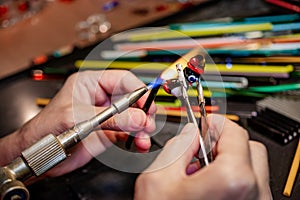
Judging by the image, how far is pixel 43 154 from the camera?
55cm

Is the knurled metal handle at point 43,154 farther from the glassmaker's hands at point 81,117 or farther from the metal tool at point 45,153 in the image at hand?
the glassmaker's hands at point 81,117

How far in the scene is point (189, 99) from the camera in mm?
616

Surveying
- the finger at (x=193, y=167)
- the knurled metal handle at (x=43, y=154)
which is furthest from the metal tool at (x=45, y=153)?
the finger at (x=193, y=167)

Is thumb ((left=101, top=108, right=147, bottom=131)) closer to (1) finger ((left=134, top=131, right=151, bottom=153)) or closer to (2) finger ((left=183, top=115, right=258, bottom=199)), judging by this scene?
(1) finger ((left=134, top=131, right=151, bottom=153))

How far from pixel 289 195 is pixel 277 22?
458mm

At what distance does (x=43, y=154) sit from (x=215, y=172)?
22 cm

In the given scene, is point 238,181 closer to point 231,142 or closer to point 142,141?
point 231,142

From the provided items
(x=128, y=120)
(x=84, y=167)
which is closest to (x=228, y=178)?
(x=128, y=120)

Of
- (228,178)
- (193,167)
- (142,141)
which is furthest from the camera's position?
(142,141)

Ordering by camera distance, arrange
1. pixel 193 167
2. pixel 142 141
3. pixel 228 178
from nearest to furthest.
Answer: pixel 228 178, pixel 193 167, pixel 142 141

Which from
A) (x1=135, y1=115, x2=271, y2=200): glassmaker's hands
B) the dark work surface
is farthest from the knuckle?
the dark work surface

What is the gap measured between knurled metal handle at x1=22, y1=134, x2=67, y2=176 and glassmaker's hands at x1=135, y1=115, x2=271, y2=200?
11 centimetres

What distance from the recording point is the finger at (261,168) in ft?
1.77

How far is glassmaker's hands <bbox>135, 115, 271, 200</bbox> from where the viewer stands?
0.49 metres
